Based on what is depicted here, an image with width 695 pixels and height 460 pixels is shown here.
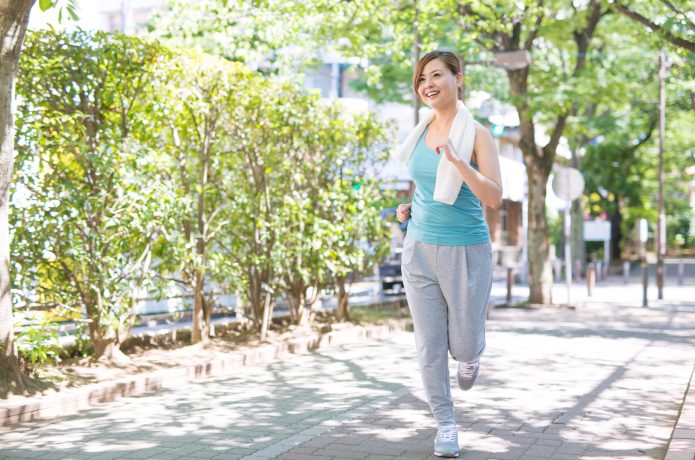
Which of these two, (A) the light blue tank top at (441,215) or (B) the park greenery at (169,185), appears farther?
(B) the park greenery at (169,185)

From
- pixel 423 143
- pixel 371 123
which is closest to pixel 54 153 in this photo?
pixel 423 143

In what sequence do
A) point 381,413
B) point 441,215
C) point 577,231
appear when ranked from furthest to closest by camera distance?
point 577,231, point 381,413, point 441,215

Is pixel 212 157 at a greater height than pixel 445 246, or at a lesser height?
greater

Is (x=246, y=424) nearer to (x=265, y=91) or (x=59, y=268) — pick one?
(x=59, y=268)

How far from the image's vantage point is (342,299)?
14.4 m

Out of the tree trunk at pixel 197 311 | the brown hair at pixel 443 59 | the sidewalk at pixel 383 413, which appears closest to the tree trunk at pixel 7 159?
the sidewalk at pixel 383 413

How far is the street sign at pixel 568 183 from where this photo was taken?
67.4 feet

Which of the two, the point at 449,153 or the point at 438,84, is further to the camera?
the point at 438,84

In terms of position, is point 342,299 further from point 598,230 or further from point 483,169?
point 598,230

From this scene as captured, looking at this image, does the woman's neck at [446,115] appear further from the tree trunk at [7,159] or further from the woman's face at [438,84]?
the tree trunk at [7,159]

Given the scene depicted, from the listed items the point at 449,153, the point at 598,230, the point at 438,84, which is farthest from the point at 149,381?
the point at 598,230

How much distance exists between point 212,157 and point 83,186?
7.37 feet

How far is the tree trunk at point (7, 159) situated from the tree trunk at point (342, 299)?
7.01m

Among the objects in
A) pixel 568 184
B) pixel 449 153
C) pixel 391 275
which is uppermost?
pixel 568 184
